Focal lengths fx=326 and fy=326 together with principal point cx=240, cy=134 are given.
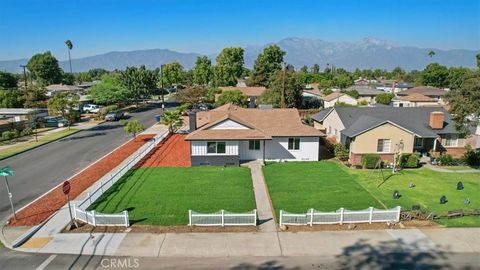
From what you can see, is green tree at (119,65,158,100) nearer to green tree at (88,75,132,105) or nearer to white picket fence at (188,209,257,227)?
green tree at (88,75,132,105)

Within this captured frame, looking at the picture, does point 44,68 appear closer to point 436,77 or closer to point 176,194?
point 176,194

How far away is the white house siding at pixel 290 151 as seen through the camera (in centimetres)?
2991

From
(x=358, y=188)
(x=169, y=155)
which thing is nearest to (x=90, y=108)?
(x=169, y=155)

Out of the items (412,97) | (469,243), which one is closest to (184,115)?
(412,97)

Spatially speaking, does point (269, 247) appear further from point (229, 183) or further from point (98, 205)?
point (98, 205)

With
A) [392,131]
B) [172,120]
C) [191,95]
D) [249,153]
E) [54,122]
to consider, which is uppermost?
[191,95]

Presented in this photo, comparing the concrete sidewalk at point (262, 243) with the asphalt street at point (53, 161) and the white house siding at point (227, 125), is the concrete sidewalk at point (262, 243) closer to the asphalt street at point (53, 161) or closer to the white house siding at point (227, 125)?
the asphalt street at point (53, 161)

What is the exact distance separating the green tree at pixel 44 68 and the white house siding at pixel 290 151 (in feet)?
393

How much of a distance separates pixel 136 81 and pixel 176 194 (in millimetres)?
55718

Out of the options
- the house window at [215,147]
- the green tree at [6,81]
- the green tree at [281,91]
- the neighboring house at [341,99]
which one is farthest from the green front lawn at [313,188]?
the green tree at [6,81]

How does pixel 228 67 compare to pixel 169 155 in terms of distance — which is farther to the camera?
pixel 228 67

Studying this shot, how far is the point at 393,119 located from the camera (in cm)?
3234

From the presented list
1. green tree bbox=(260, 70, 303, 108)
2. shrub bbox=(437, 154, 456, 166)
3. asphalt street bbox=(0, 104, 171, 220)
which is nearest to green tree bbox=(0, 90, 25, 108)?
asphalt street bbox=(0, 104, 171, 220)

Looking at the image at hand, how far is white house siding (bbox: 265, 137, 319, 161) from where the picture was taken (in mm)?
29906
